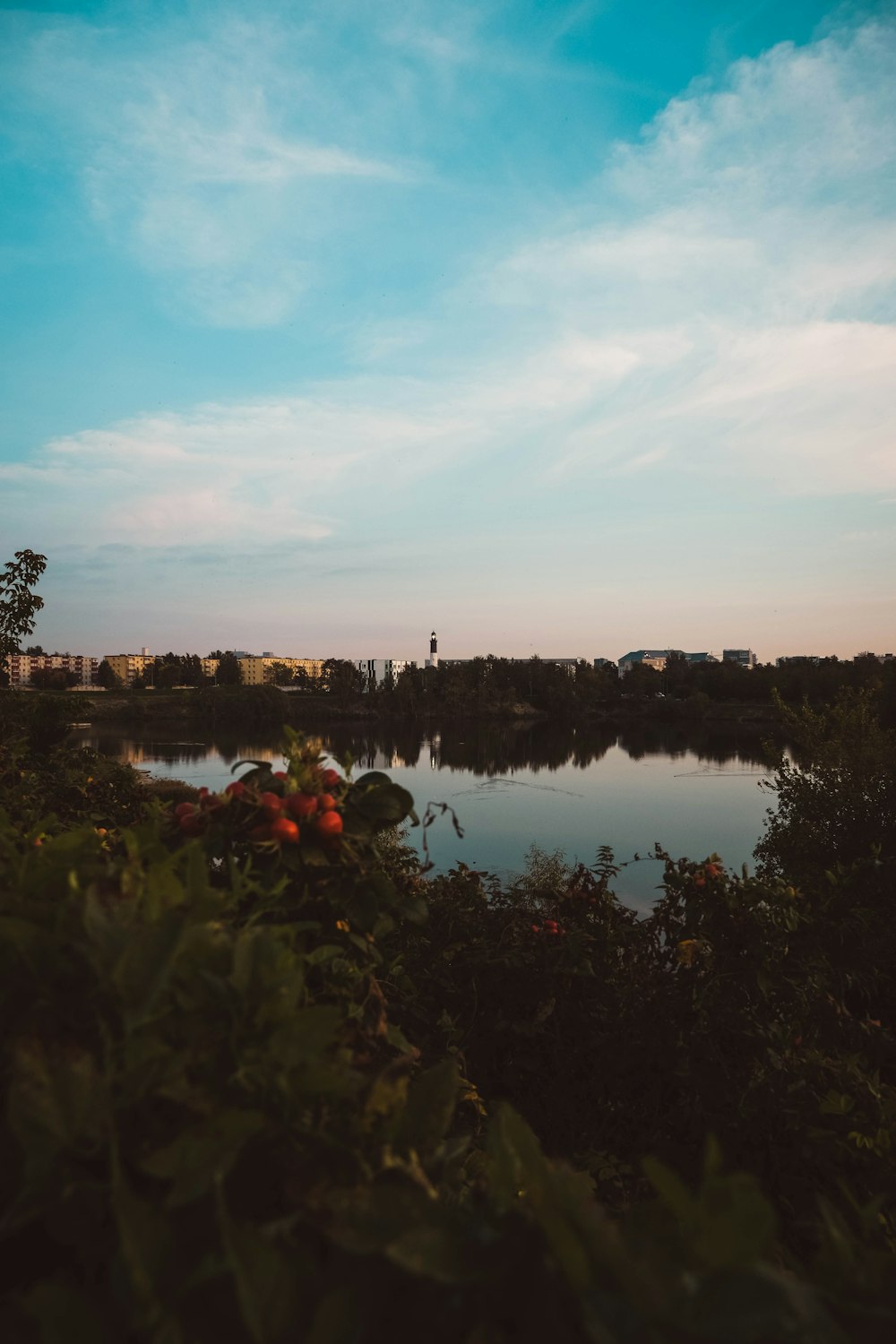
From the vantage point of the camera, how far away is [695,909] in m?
2.98

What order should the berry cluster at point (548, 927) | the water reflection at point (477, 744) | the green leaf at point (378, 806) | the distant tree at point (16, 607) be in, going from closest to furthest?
the green leaf at point (378, 806) → the berry cluster at point (548, 927) → the distant tree at point (16, 607) → the water reflection at point (477, 744)

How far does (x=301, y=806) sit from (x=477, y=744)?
6266 centimetres

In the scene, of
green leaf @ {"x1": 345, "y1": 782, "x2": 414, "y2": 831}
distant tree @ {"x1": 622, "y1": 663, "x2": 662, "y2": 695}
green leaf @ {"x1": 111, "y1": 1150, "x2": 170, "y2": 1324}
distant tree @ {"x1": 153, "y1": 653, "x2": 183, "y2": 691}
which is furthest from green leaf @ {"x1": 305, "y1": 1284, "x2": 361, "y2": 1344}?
distant tree @ {"x1": 153, "y1": 653, "x2": 183, "y2": 691}

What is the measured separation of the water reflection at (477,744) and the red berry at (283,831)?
38.2m

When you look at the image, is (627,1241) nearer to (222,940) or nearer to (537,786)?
(222,940)

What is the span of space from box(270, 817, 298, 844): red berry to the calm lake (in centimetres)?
545

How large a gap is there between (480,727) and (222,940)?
76989 millimetres

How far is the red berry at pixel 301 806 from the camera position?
1.34 meters

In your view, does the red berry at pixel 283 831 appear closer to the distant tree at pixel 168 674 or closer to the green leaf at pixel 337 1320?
the green leaf at pixel 337 1320

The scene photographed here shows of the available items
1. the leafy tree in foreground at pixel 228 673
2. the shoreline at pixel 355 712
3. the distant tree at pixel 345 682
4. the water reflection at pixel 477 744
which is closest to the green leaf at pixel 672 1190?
the water reflection at pixel 477 744

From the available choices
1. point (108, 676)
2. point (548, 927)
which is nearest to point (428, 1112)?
point (548, 927)

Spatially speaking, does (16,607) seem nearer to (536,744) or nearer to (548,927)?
(548,927)

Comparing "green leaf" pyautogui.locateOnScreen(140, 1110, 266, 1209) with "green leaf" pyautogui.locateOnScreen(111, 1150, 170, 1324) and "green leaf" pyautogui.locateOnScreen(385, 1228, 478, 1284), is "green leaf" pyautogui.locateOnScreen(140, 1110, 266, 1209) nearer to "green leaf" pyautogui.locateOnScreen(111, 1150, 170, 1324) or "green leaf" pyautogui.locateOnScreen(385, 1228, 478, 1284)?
"green leaf" pyautogui.locateOnScreen(111, 1150, 170, 1324)

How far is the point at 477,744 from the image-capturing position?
63.7 metres
